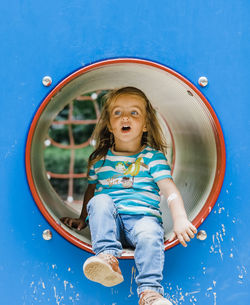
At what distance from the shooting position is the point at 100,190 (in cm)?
184

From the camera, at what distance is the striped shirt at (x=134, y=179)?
1.70m

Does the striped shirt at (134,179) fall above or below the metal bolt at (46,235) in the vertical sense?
above

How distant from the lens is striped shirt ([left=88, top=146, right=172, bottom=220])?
1.70 meters

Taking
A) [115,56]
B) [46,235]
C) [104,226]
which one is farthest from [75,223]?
[115,56]

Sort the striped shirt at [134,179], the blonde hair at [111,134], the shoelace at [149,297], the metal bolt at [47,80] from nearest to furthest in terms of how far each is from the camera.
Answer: the shoelace at [149,297] < the metal bolt at [47,80] < the striped shirt at [134,179] < the blonde hair at [111,134]

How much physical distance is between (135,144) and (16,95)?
1.94 feet

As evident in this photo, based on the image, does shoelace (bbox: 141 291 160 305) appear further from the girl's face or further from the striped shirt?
the girl's face

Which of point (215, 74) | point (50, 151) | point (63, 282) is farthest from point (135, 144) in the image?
point (50, 151)

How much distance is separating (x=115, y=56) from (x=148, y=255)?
718 mm

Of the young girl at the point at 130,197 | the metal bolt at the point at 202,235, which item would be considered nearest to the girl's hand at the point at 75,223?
the young girl at the point at 130,197

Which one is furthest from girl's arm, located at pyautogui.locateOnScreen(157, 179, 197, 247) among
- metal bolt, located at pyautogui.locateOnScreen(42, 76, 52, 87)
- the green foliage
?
the green foliage

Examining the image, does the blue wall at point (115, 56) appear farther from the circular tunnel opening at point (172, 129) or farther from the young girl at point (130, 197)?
the young girl at point (130, 197)

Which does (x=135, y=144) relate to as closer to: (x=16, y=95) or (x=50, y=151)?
(x=16, y=95)

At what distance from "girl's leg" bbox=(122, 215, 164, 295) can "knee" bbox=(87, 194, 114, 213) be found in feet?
0.40
